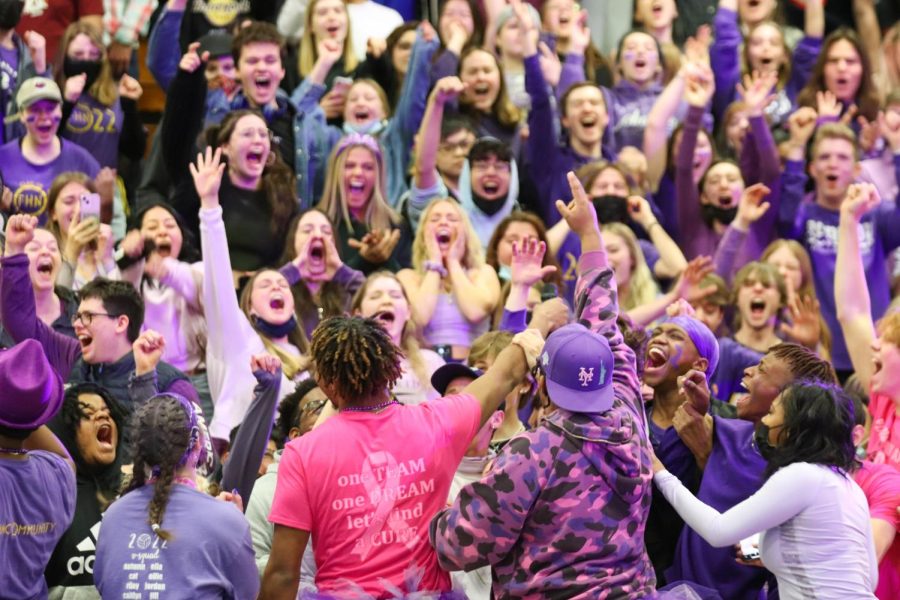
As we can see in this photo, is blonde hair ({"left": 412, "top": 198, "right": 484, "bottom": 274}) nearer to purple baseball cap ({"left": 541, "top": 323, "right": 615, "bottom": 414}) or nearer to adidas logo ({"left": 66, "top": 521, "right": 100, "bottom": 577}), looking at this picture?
adidas logo ({"left": 66, "top": 521, "right": 100, "bottom": 577})

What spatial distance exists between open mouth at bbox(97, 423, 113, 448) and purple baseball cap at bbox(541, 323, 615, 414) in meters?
1.84

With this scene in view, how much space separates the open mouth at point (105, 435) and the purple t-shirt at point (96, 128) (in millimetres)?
3270

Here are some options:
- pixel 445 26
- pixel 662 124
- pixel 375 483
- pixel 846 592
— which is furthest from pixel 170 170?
pixel 846 592

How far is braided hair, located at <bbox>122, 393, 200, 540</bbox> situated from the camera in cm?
398

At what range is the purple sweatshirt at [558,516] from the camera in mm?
3797

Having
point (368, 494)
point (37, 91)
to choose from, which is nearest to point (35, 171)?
point (37, 91)

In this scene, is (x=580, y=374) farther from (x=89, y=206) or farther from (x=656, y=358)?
(x=89, y=206)

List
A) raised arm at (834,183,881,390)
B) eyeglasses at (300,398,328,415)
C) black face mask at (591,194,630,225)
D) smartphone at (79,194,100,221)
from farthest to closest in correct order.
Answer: black face mask at (591,194,630,225)
smartphone at (79,194,100,221)
raised arm at (834,183,881,390)
eyeglasses at (300,398,328,415)

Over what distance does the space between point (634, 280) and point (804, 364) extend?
2.83 metres

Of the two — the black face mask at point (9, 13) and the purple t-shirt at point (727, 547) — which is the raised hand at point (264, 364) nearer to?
the purple t-shirt at point (727, 547)

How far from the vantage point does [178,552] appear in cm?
393

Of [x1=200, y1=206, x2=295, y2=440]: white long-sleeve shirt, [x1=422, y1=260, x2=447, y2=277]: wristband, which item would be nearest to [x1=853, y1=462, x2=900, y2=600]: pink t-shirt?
[x1=200, y1=206, x2=295, y2=440]: white long-sleeve shirt

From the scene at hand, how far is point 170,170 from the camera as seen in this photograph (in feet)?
25.9

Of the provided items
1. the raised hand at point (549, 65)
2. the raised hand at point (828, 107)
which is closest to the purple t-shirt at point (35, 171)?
Result: the raised hand at point (549, 65)
